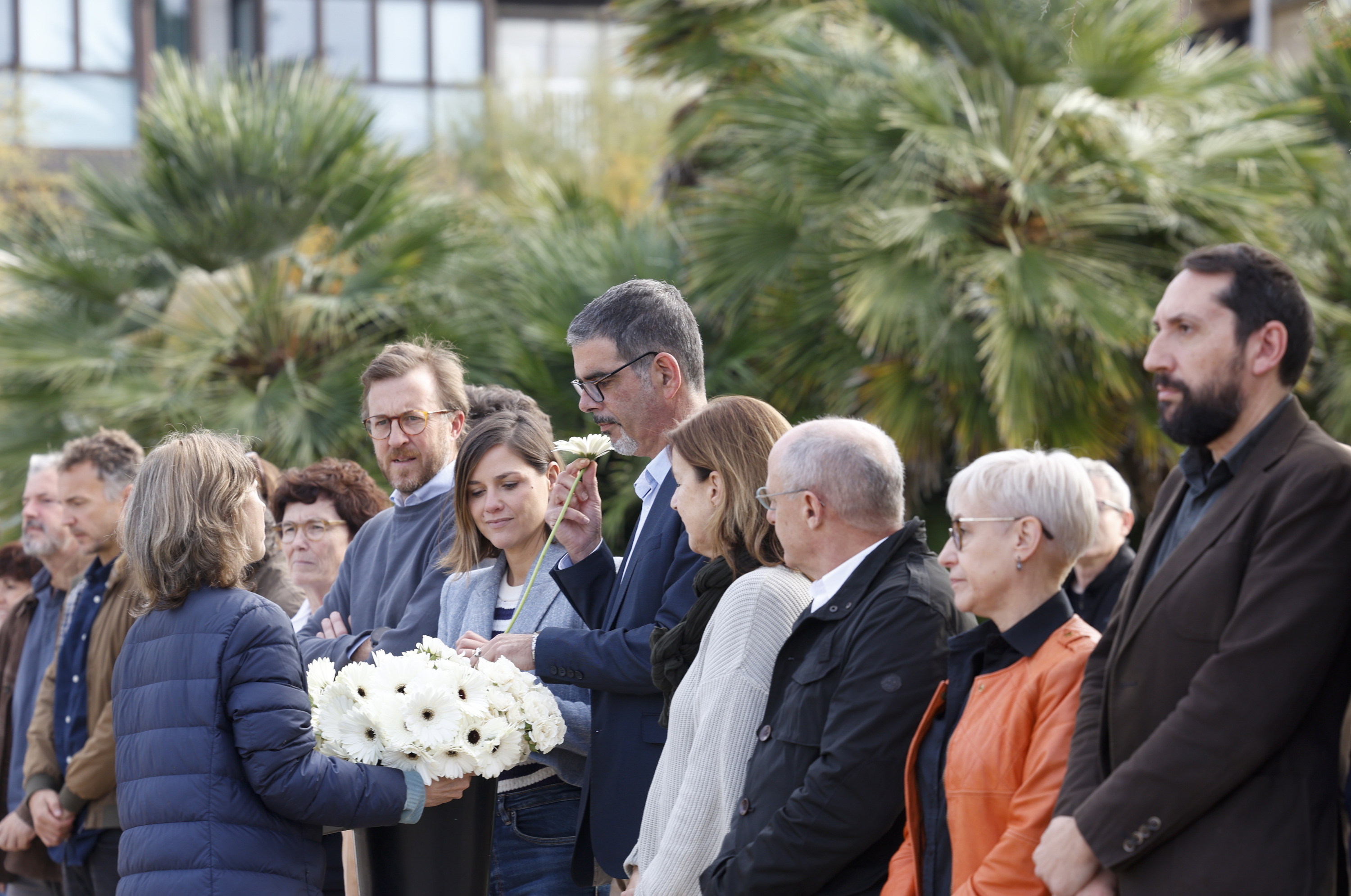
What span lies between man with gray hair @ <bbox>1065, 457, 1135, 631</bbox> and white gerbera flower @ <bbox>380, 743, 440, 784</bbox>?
230 cm

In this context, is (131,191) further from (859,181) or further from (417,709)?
(417,709)

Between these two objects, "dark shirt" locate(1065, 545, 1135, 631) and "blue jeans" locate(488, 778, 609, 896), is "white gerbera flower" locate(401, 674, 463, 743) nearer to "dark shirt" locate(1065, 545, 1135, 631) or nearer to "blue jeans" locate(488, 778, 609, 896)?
"blue jeans" locate(488, 778, 609, 896)

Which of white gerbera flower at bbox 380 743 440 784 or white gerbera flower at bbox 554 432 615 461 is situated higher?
white gerbera flower at bbox 554 432 615 461

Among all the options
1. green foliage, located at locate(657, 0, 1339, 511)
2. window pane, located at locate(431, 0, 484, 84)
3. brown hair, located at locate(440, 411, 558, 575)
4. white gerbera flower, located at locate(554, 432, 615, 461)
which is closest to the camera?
white gerbera flower, located at locate(554, 432, 615, 461)

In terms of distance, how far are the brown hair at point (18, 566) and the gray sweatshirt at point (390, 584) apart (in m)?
2.64

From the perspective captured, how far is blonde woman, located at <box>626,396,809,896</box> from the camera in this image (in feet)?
9.60

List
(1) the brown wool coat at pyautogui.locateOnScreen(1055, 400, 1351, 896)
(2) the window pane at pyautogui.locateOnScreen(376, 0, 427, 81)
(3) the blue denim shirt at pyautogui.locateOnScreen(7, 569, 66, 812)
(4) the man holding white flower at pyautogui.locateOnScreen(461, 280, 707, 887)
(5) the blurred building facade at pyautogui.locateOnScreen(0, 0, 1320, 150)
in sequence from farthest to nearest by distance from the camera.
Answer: (2) the window pane at pyautogui.locateOnScreen(376, 0, 427, 81) → (5) the blurred building facade at pyautogui.locateOnScreen(0, 0, 1320, 150) → (3) the blue denim shirt at pyautogui.locateOnScreen(7, 569, 66, 812) → (4) the man holding white flower at pyautogui.locateOnScreen(461, 280, 707, 887) → (1) the brown wool coat at pyautogui.locateOnScreen(1055, 400, 1351, 896)

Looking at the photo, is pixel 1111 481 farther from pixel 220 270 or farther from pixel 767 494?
pixel 220 270

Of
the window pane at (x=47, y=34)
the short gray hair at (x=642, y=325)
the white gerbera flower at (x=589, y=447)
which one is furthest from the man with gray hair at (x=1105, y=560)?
the window pane at (x=47, y=34)

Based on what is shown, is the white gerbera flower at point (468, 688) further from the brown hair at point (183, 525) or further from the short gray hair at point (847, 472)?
the short gray hair at point (847, 472)

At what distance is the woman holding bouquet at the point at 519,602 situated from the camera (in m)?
3.66

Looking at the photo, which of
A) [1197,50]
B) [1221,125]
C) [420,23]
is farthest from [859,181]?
[420,23]

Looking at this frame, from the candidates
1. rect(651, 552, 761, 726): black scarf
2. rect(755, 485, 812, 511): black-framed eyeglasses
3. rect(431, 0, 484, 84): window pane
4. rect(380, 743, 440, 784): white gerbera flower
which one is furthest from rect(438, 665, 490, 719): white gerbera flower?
rect(431, 0, 484, 84): window pane

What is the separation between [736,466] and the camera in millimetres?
3123
